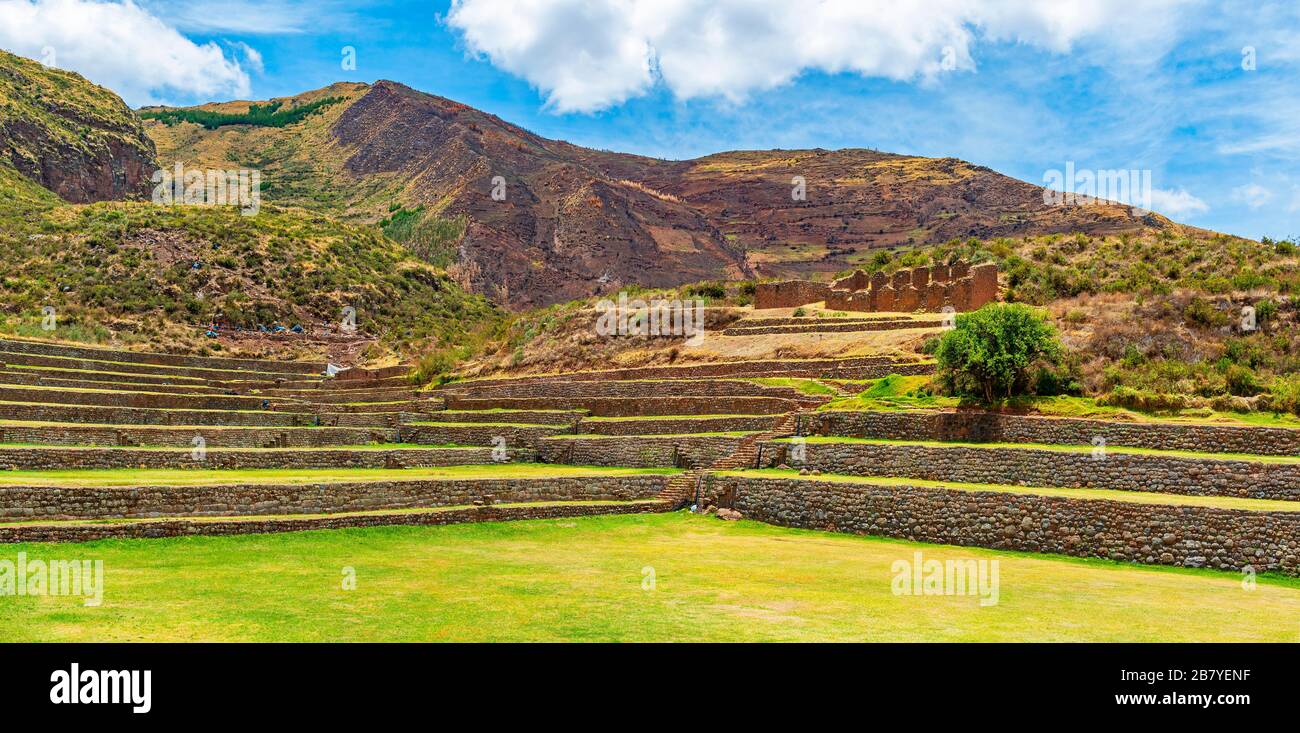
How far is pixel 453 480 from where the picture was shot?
19.4 meters

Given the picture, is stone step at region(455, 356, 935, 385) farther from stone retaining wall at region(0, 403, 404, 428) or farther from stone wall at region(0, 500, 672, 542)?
stone wall at region(0, 500, 672, 542)

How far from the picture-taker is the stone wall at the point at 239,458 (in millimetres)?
18656

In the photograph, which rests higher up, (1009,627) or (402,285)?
(402,285)

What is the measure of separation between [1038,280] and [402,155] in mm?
96459

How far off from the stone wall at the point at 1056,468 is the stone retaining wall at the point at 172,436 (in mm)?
13419

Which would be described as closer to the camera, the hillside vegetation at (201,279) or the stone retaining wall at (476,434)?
the stone retaining wall at (476,434)

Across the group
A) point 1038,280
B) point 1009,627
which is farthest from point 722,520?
point 1038,280

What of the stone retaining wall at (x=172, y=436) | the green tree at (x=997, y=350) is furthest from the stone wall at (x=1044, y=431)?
the stone retaining wall at (x=172, y=436)

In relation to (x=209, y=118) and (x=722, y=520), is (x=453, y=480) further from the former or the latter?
(x=209, y=118)

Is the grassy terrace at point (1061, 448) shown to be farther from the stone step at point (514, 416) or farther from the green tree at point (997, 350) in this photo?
the stone step at point (514, 416)

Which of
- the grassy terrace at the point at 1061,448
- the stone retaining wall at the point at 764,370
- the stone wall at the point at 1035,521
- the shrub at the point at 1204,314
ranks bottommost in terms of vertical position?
the stone wall at the point at 1035,521

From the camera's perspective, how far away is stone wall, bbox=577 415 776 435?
24312 millimetres

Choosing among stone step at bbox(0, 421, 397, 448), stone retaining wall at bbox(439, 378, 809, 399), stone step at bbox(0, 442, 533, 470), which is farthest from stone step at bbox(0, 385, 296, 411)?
stone retaining wall at bbox(439, 378, 809, 399)

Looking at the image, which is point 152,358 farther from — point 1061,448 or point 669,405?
point 1061,448
